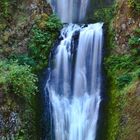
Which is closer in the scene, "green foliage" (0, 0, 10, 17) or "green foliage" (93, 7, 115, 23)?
"green foliage" (0, 0, 10, 17)

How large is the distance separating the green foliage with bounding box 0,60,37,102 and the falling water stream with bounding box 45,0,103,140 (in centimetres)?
129

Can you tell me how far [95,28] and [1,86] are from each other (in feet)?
14.2

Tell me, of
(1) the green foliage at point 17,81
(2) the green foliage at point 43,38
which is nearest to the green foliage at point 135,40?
(2) the green foliage at point 43,38

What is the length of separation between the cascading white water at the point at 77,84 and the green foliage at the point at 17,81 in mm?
1286

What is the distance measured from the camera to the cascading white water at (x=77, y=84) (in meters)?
13.0

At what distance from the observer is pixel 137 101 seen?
12.2m

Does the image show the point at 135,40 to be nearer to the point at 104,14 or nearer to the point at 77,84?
the point at 77,84

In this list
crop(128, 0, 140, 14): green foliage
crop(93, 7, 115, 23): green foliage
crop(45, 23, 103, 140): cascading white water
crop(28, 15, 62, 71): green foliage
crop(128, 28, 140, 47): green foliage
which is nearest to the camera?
crop(45, 23, 103, 140): cascading white water

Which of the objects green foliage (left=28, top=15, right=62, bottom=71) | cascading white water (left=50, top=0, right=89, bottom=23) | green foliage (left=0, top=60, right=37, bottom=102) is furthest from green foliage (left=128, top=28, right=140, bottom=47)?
cascading white water (left=50, top=0, right=89, bottom=23)

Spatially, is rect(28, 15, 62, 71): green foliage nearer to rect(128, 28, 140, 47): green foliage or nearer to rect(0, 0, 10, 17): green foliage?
rect(0, 0, 10, 17): green foliage

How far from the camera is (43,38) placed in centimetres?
1535

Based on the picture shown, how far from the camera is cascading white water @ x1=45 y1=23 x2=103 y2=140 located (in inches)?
510

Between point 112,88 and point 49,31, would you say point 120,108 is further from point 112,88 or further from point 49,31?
point 49,31

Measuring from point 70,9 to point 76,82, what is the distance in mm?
5299
